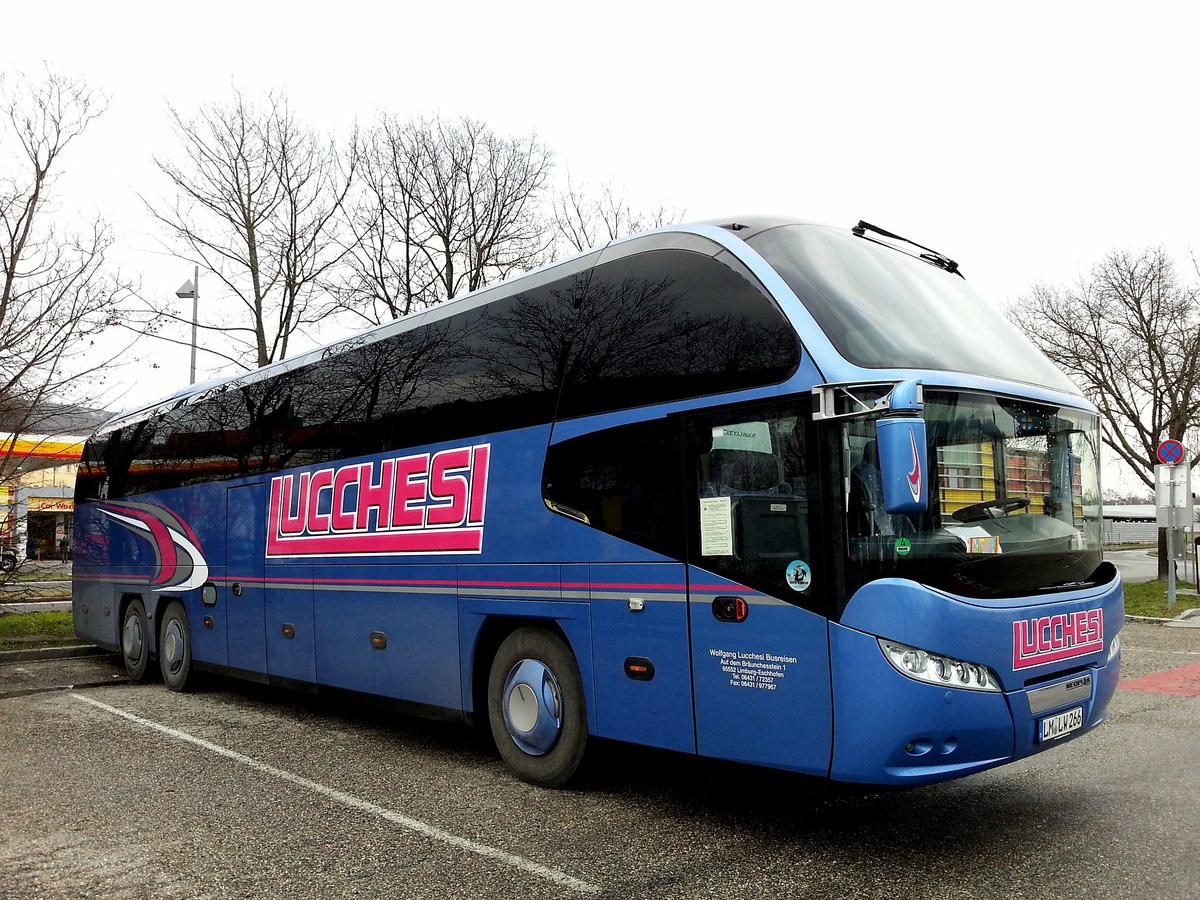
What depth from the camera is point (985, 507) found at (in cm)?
503

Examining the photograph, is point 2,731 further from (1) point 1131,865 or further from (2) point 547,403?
(1) point 1131,865

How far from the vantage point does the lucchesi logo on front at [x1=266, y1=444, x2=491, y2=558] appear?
7.24 m

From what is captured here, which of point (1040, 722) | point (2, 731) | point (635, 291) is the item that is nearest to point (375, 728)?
point (2, 731)

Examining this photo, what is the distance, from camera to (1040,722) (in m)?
5.01

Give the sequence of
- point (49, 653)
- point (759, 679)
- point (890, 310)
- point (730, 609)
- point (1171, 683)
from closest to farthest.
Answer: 1. point (759, 679)
2. point (730, 609)
3. point (890, 310)
4. point (1171, 683)
5. point (49, 653)

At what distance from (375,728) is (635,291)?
16.7 ft

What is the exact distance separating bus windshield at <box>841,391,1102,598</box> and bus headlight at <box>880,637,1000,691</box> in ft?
1.05

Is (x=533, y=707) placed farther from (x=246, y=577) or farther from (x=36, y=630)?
(x=36, y=630)

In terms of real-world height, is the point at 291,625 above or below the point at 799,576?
below

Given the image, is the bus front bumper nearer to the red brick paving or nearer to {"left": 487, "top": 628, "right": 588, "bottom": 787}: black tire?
{"left": 487, "top": 628, "right": 588, "bottom": 787}: black tire

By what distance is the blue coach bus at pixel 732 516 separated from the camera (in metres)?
4.73

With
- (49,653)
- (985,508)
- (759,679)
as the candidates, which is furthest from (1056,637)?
(49,653)

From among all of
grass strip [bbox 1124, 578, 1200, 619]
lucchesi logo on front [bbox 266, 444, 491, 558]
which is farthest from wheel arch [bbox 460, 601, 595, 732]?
grass strip [bbox 1124, 578, 1200, 619]

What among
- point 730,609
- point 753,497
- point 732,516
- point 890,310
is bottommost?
point 730,609
